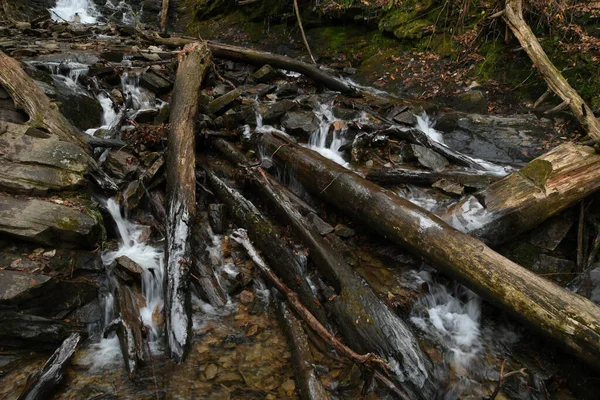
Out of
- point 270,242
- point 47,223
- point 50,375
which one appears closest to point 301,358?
point 270,242

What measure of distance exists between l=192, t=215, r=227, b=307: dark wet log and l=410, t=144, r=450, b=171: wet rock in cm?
441

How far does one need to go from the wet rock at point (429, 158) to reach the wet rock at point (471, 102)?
2.78m

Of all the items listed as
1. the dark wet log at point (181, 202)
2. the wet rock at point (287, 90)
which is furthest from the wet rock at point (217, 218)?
the wet rock at point (287, 90)

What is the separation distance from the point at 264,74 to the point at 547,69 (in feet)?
23.8

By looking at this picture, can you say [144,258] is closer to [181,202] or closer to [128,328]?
[181,202]

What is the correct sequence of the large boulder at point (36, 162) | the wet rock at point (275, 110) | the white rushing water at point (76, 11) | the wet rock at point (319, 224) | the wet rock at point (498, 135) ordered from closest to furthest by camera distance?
1. the large boulder at point (36, 162)
2. the wet rock at point (319, 224)
3. the wet rock at point (498, 135)
4. the wet rock at point (275, 110)
5. the white rushing water at point (76, 11)

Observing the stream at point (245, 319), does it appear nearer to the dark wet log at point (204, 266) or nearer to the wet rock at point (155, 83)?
the dark wet log at point (204, 266)

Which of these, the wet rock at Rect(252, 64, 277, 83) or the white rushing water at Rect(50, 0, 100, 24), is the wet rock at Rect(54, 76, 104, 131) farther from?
the white rushing water at Rect(50, 0, 100, 24)

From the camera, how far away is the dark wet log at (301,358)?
3.43 m

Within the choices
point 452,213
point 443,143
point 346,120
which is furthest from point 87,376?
point 443,143

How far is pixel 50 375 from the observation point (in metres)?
3.35

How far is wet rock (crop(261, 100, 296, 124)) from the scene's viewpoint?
8.07 m

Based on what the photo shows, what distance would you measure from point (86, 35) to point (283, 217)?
39.2 feet

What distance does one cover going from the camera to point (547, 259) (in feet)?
16.5
